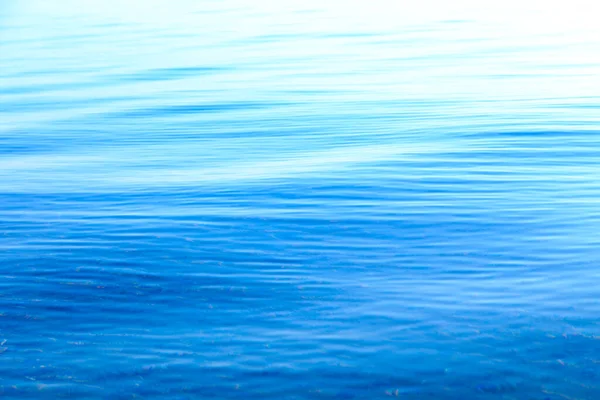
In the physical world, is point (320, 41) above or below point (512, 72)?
above

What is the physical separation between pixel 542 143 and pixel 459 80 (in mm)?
2082

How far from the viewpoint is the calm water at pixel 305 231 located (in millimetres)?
2215

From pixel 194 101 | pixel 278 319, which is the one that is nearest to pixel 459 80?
pixel 194 101

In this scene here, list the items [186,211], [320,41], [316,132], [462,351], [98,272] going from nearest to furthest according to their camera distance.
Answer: [462,351], [98,272], [186,211], [316,132], [320,41]

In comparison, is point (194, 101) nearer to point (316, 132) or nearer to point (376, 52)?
point (316, 132)

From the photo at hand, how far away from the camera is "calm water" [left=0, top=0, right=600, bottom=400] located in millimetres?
2215

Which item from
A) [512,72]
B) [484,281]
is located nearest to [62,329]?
[484,281]

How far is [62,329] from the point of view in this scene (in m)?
2.48

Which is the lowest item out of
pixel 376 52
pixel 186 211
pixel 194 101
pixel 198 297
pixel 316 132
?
pixel 198 297

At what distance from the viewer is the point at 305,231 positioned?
3.28 meters

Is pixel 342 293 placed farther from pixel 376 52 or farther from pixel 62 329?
pixel 376 52

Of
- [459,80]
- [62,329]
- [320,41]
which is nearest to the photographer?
[62,329]

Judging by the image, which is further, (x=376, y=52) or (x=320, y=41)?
(x=320, y=41)

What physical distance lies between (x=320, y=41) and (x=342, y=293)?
20.8 ft
